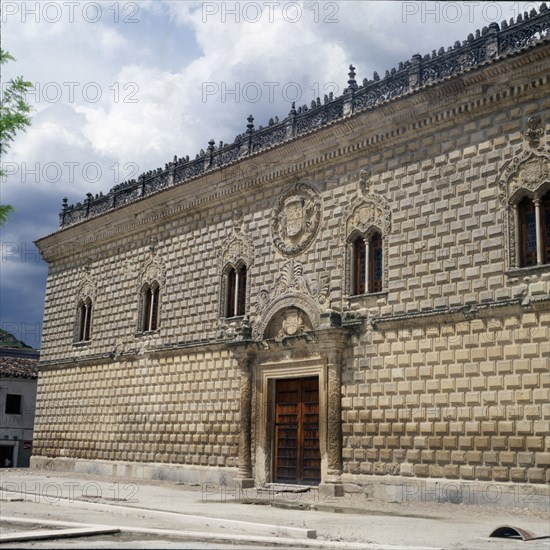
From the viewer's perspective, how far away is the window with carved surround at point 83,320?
23609 mm

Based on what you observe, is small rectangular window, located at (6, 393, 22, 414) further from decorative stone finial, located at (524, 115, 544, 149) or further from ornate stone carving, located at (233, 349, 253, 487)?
decorative stone finial, located at (524, 115, 544, 149)

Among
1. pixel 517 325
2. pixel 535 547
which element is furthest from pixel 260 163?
pixel 535 547

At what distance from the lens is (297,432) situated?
16516 mm

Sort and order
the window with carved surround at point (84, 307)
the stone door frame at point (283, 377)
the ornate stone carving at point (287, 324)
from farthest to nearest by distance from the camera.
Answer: the window with carved surround at point (84, 307), the ornate stone carving at point (287, 324), the stone door frame at point (283, 377)

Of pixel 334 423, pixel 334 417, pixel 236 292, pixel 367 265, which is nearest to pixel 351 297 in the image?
pixel 367 265

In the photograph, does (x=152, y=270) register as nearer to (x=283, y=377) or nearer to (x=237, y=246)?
(x=237, y=246)

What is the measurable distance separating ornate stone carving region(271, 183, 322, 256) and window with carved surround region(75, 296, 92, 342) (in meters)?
8.43

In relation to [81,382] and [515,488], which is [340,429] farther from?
[81,382]

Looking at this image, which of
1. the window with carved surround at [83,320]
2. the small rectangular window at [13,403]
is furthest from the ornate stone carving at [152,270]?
the small rectangular window at [13,403]

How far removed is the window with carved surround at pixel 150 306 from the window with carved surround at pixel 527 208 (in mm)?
10635

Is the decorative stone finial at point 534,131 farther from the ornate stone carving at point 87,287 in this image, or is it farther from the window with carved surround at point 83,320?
the window with carved surround at point 83,320

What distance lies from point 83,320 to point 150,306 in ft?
12.2

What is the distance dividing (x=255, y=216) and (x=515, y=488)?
8.84 metres

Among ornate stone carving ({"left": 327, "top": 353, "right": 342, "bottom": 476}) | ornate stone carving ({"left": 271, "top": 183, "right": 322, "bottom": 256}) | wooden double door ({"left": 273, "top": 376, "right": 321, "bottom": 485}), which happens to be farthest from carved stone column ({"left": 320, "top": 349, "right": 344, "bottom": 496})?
ornate stone carving ({"left": 271, "top": 183, "right": 322, "bottom": 256})
